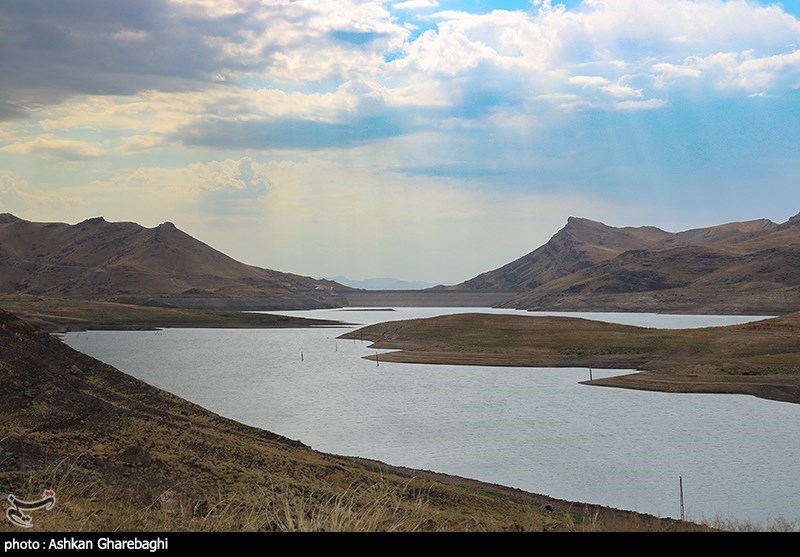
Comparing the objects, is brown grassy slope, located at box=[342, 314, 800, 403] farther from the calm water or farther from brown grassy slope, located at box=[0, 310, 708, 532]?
brown grassy slope, located at box=[0, 310, 708, 532]

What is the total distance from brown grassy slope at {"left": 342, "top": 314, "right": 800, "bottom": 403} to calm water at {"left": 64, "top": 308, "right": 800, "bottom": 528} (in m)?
4.67

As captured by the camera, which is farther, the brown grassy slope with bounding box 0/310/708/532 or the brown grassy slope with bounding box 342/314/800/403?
the brown grassy slope with bounding box 342/314/800/403

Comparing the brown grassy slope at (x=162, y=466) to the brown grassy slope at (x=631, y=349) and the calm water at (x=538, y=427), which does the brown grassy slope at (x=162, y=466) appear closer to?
the calm water at (x=538, y=427)

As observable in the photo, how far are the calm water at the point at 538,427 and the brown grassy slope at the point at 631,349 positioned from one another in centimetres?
Result: 467

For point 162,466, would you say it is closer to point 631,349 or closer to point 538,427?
point 538,427

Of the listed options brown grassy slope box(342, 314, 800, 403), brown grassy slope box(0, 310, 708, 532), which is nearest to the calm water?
brown grassy slope box(342, 314, 800, 403)

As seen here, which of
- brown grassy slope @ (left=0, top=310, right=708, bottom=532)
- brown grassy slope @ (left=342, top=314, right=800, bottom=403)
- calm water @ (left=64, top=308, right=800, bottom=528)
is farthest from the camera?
brown grassy slope @ (left=342, top=314, right=800, bottom=403)

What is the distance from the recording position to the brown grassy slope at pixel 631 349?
73625 mm

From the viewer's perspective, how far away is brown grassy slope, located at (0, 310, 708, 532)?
19.7m

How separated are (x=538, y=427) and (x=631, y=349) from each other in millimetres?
48065

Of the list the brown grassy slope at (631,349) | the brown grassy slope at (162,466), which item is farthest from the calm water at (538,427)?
the brown grassy slope at (162,466)
